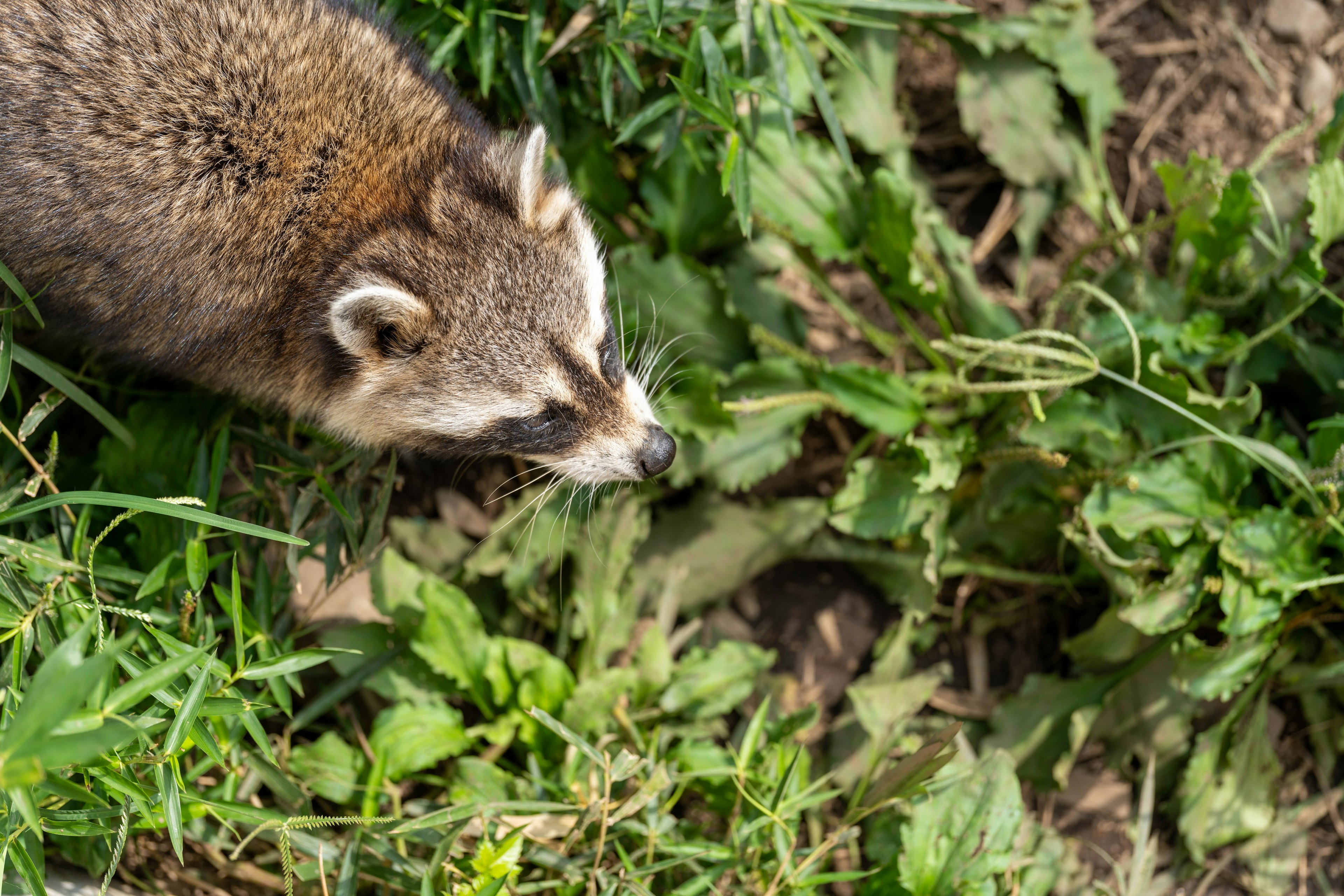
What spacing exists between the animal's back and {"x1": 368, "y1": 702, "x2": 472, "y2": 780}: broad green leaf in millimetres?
1345

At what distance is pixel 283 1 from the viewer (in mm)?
2742

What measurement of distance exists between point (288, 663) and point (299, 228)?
47.4 inches

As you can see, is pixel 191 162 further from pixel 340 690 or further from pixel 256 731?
pixel 340 690

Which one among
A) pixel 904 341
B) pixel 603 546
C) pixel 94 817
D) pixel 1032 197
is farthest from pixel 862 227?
pixel 94 817

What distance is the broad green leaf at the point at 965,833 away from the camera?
3055 mm

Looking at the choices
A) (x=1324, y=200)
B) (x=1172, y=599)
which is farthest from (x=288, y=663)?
(x=1324, y=200)

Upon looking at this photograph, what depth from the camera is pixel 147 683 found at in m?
1.96

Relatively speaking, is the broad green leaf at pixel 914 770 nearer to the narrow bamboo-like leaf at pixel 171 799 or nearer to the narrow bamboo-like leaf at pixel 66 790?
the narrow bamboo-like leaf at pixel 171 799

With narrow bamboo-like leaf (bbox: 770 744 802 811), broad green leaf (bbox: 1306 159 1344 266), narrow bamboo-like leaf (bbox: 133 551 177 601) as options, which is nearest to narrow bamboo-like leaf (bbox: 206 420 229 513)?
narrow bamboo-like leaf (bbox: 133 551 177 601)

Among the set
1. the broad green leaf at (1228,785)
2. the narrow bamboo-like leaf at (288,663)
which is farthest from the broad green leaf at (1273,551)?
the narrow bamboo-like leaf at (288,663)

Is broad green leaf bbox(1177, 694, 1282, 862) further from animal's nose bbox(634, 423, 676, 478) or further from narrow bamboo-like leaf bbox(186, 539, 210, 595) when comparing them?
narrow bamboo-like leaf bbox(186, 539, 210, 595)

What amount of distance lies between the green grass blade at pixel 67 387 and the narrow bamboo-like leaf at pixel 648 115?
6.13 ft

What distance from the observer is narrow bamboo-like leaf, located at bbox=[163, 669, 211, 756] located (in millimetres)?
2162

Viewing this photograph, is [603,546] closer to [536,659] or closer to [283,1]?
[536,659]
